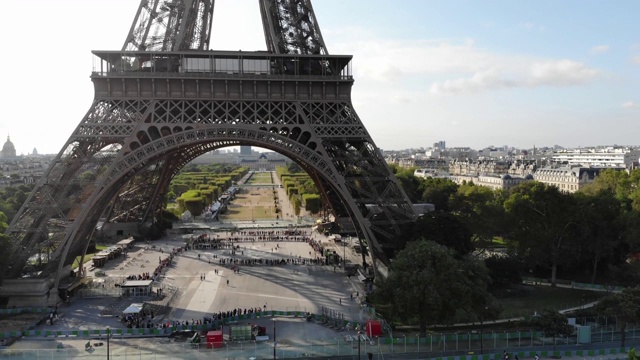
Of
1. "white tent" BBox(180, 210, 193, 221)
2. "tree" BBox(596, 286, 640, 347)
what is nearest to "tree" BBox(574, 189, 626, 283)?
"tree" BBox(596, 286, 640, 347)

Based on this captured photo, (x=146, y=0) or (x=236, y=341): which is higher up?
(x=146, y=0)

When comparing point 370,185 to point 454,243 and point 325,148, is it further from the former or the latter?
point 454,243

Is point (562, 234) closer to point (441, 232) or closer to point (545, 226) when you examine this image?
point (545, 226)

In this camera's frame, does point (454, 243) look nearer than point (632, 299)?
No

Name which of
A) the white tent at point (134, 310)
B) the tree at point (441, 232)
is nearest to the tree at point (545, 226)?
the tree at point (441, 232)

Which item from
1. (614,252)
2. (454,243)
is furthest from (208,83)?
(614,252)
